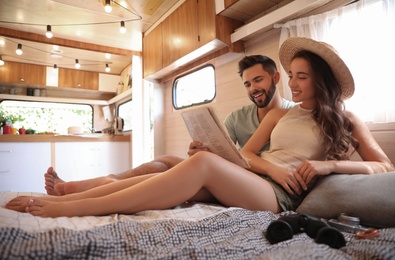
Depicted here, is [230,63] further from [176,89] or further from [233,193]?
[233,193]

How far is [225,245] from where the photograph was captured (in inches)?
26.6

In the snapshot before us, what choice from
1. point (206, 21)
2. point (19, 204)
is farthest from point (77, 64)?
point (19, 204)

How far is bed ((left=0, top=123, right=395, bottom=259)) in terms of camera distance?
0.58 m

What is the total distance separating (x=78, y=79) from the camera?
4832mm

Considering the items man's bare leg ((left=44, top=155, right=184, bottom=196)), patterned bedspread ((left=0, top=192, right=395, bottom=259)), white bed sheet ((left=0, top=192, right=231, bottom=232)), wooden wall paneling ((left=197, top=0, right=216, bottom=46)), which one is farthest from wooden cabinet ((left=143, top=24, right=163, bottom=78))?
patterned bedspread ((left=0, top=192, right=395, bottom=259))

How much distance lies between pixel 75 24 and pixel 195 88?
5.98 feet

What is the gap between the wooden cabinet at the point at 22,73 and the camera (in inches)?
167

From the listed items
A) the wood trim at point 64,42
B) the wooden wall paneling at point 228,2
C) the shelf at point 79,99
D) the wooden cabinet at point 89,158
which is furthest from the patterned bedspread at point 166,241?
the shelf at point 79,99

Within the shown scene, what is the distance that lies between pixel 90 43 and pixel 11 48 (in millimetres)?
1244

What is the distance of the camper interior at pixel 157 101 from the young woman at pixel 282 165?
0.08 metres

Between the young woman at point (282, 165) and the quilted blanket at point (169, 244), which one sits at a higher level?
the young woman at point (282, 165)

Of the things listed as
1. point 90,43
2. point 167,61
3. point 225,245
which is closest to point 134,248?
point 225,245

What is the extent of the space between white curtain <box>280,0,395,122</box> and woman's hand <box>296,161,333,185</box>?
0.69 metres

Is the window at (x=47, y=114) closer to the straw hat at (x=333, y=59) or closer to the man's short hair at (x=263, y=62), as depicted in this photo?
the man's short hair at (x=263, y=62)
